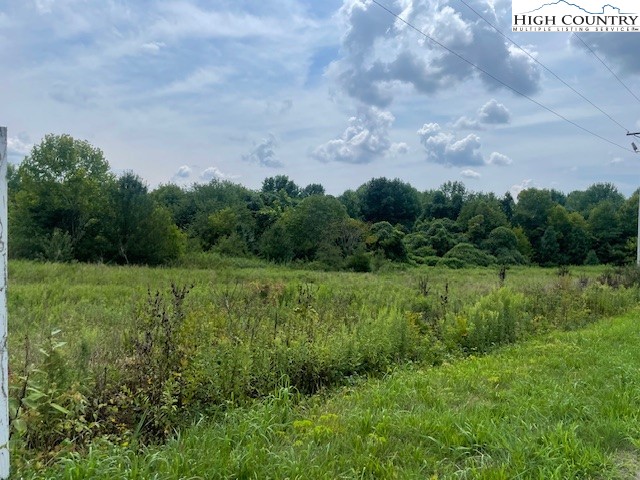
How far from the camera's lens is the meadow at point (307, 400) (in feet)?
10.3

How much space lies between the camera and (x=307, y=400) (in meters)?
4.83

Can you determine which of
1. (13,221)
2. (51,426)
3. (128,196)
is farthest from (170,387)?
(13,221)

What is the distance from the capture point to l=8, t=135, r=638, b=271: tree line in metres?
36.8

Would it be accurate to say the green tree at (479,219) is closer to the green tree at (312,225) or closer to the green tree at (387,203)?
the green tree at (387,203)

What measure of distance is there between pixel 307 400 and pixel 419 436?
1439 millimetres

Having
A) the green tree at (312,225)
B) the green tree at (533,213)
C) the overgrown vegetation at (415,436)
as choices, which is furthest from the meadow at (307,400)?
the green tree at (533,213)

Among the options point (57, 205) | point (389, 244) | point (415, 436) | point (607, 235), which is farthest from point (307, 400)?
point (607, 235)

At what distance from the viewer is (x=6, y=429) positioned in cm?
→ 243

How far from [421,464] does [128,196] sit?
3744 cm

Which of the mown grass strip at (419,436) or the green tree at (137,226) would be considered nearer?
the mown grass strip at (419,436)

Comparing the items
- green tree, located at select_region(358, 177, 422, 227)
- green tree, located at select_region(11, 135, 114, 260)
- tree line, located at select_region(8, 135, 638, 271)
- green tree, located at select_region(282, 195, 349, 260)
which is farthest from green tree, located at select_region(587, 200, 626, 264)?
green tree, located at select_region(11, 135, 114, 260)

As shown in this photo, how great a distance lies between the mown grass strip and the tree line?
3250 cm

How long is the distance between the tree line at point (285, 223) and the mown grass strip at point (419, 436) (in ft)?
107

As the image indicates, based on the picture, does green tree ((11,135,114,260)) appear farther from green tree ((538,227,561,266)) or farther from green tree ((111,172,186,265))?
green tree ((538,227,561,266))
